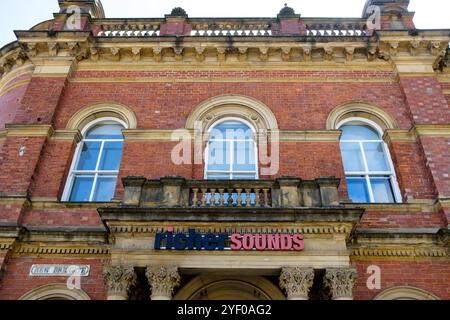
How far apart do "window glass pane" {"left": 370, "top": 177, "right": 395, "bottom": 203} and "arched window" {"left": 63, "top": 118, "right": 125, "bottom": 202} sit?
6.29 m

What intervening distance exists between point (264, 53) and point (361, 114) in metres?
3.16

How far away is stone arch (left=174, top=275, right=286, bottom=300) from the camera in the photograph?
9070 mm

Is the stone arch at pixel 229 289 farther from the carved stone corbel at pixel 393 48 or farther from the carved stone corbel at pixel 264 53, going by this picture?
the carved stone corbel at pixel 393 48

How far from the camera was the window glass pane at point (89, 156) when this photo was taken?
1102 cm

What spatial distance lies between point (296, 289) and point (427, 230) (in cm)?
353

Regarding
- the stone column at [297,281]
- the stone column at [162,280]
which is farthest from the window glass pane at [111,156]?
the stone column at [297,281]

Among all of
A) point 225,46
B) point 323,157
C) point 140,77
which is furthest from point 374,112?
point 140,77

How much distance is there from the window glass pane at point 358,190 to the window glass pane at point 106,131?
19.6 feet

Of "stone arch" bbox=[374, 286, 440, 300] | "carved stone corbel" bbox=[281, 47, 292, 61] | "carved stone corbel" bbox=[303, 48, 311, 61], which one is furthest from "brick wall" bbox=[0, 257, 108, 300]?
"carved stone corbel" bbox=[303, 48, 311, 61]

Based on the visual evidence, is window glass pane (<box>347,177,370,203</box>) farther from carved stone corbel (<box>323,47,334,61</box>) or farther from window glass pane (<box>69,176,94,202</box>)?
window glass pane (<box>69,176,94,202</box>)

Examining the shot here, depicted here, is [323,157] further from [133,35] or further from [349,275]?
[133,35]

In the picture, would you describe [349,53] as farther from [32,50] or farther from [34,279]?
[34,279]
